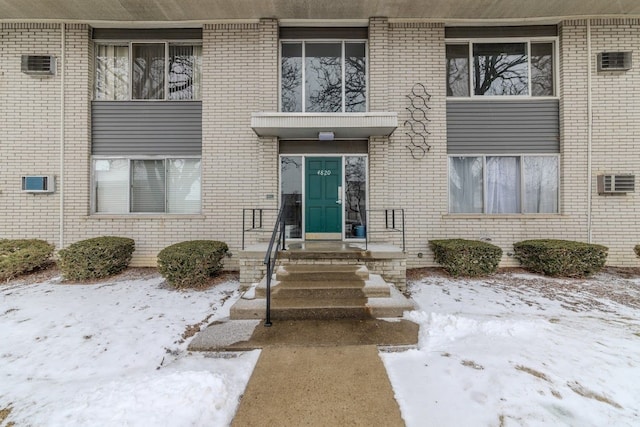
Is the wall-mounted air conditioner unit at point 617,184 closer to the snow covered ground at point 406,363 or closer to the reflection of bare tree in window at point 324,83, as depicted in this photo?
the snow covered ground at point 406,363

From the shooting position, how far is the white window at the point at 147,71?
6930 millimetres

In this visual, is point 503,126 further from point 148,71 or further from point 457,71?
point 148,71

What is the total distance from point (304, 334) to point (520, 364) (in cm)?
230

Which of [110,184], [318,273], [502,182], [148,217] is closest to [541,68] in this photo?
[502,182]

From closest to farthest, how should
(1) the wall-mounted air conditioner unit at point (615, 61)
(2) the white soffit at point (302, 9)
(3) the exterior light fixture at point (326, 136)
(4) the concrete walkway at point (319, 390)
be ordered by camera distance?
(4) the concrete walkway at point (319, 390), (2) the white soffit at point (302, 9), (3) the exterior light fixture at point (326, 136), (1) the wall-mounted air conditioner unit at point (615, 61)

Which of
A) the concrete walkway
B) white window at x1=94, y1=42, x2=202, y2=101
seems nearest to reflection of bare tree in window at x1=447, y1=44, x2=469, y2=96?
white window at x1=94, y1=42, x2=202, y2=101

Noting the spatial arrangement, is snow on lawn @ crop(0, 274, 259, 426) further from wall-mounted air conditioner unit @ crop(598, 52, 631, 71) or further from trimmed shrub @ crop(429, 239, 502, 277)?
wall-mounted air conditioner unit @ crop(598, 52, 631, 71)

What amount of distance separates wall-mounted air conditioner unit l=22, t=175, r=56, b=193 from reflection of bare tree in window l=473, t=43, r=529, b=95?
10814 millimetres

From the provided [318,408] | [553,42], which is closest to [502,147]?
[553,42]

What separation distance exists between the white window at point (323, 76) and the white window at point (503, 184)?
308 centimetres

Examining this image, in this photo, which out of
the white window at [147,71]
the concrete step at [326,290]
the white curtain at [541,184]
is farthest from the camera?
the white window at [147,71]

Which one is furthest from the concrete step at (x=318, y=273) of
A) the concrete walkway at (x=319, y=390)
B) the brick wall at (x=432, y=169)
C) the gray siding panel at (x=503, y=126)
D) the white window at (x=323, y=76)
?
the gray siding panel at (x=503, y=126)

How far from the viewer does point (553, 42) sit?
682 centimetres

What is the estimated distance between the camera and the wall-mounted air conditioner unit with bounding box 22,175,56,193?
657 centimetres
